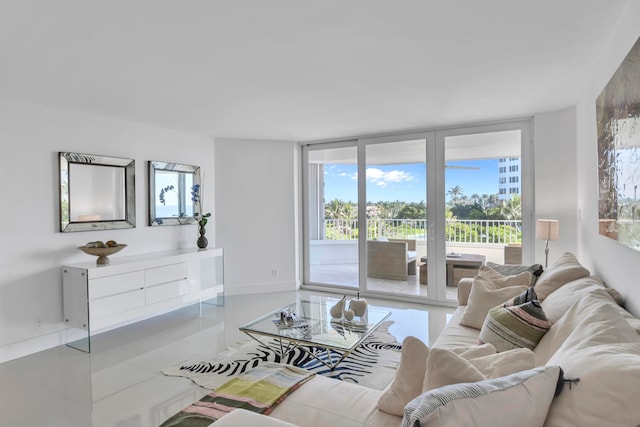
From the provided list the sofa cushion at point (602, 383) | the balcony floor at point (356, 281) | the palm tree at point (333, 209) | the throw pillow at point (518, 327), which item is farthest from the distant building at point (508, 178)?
the sofa cushion at point (602, 383)

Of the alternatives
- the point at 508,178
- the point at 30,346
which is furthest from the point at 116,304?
the point at 508,178

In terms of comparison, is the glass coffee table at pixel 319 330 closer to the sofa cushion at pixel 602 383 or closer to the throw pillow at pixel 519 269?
the throw pillow at pixel 519 269

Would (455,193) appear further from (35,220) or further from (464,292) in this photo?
(35,220)

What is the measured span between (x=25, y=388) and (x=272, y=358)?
1.90 m

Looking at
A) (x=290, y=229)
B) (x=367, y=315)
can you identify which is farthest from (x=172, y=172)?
(x=367, y=315)

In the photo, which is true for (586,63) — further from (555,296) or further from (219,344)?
(219,344)

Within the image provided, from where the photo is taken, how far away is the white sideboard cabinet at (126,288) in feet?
11.4

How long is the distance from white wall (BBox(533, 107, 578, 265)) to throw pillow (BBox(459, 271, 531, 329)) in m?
1.65

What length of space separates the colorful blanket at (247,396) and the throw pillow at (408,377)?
1.65 ft

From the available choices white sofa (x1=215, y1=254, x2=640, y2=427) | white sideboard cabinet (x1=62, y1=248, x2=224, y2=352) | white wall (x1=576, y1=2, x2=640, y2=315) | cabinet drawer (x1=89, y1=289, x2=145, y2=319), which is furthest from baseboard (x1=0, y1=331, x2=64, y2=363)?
white wall (x1=576, y1=2, x2=640, y2=315)

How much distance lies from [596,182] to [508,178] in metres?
1.85

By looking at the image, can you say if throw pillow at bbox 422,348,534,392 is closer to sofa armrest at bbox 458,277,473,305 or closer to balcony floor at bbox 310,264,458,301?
sofa armrest at bbox 458,277,473,305

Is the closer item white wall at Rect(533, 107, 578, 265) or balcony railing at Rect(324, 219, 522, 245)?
white wall at Rect(533, 107, 578, 265)

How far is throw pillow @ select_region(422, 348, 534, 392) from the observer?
3.72 feet
